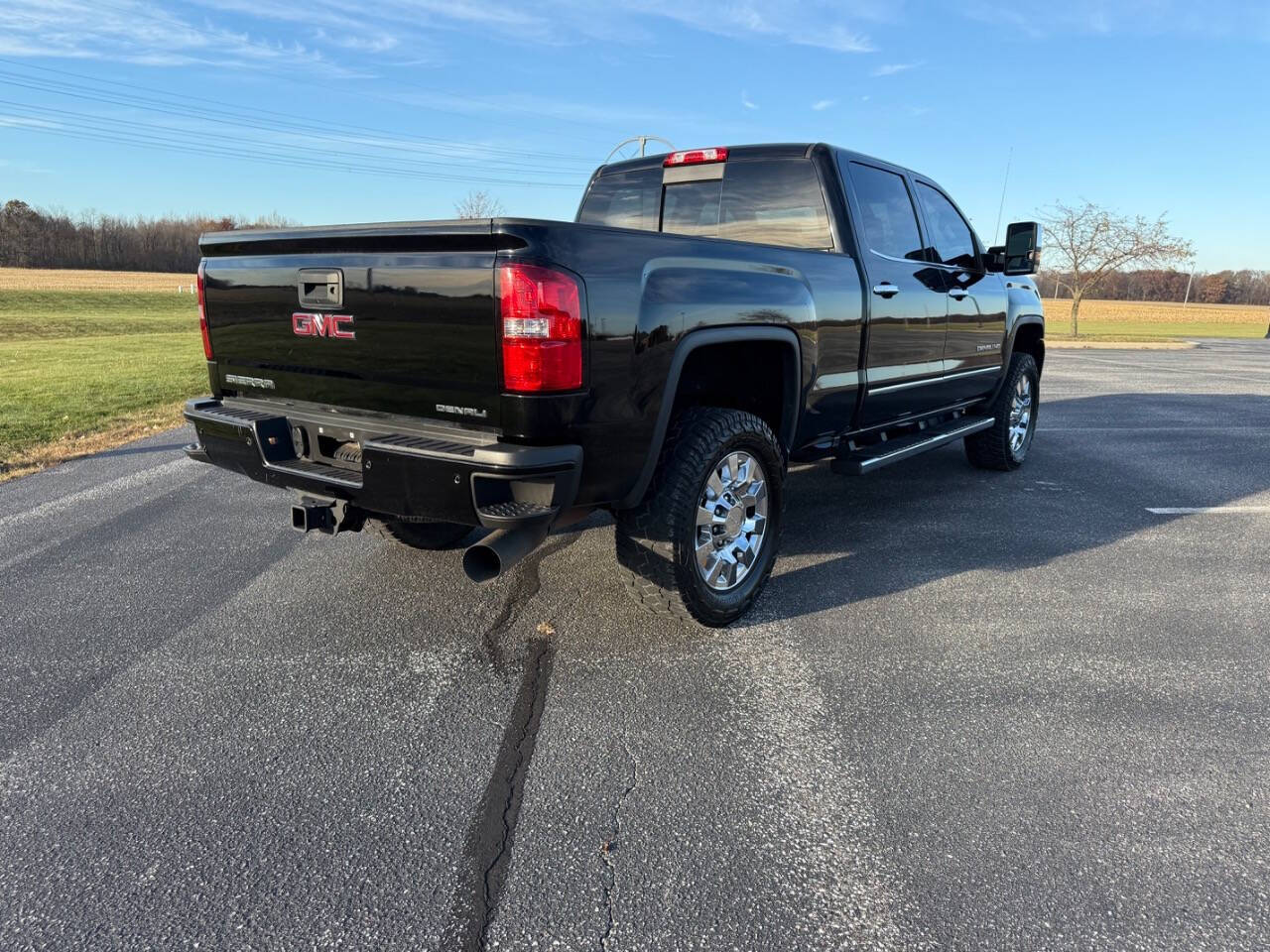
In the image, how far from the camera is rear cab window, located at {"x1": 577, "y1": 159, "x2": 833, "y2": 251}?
440 cm

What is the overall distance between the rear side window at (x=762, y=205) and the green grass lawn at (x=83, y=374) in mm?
5802

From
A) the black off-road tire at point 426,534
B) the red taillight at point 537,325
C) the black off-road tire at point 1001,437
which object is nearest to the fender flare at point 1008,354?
the black off-road tire at point 1001,437

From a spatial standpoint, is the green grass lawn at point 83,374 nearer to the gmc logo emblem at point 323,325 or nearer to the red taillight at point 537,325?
the gmc logo emblem at point 323,325

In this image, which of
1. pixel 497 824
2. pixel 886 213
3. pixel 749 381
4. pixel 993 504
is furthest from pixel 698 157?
pixel 497 824

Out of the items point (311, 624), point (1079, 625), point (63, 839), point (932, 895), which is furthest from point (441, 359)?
point (1079, 625)

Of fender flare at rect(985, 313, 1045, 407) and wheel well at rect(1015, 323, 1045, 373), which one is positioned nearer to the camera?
fender flare at rect(985, 313, 1045, 407)

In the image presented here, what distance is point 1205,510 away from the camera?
566 centimetres

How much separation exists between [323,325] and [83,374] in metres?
12.0

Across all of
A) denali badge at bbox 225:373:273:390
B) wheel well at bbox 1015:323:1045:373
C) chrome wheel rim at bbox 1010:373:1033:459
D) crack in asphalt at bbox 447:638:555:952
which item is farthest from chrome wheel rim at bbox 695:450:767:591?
wheel well at bbox 1015:323:1045:373

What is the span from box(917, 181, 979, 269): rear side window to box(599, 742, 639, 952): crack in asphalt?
13.7 ft

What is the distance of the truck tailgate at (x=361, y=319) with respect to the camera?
2775 millimetres

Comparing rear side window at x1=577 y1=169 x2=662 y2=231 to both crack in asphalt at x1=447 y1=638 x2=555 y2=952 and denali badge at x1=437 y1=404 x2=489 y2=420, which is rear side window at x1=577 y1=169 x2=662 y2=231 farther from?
crack in asphalt at x1=447 y1=638 x2=555 y2=952

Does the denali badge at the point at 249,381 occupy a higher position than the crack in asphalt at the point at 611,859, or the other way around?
the denali badge at the point at 249,381

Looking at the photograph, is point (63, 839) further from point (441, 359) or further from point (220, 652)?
point (441, 359)
